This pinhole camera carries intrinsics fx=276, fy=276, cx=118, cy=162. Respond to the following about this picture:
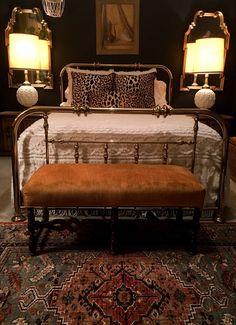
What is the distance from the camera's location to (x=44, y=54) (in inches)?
141

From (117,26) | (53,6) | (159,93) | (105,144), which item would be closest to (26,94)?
(53,6)

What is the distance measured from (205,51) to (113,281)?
294 cm

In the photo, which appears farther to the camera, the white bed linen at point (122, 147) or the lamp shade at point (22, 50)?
the lamp shade at point (22, 50)

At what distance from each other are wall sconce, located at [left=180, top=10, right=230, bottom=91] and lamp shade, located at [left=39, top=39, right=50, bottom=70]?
1.78 m

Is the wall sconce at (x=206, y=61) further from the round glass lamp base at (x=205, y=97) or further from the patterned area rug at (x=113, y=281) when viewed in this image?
the patterned area rug at (x=113, y=281)

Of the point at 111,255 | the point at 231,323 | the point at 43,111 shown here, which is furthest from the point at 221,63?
the point at 231,323

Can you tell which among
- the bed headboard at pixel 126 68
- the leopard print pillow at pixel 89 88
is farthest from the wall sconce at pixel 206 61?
the leopard print pillow at pixel 89 88

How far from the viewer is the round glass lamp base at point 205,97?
345cm

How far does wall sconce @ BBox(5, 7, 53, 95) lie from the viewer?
3150 mm

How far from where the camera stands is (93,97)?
2.94 m

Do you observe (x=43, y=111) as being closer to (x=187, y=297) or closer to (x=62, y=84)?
(x=187, y=297)

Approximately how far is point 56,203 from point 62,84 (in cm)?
257

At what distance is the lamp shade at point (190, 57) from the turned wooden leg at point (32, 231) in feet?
9.61

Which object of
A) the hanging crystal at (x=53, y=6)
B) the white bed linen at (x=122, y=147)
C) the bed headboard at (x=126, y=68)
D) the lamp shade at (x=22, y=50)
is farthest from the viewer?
the bed headboard at (x=126, y=68)
